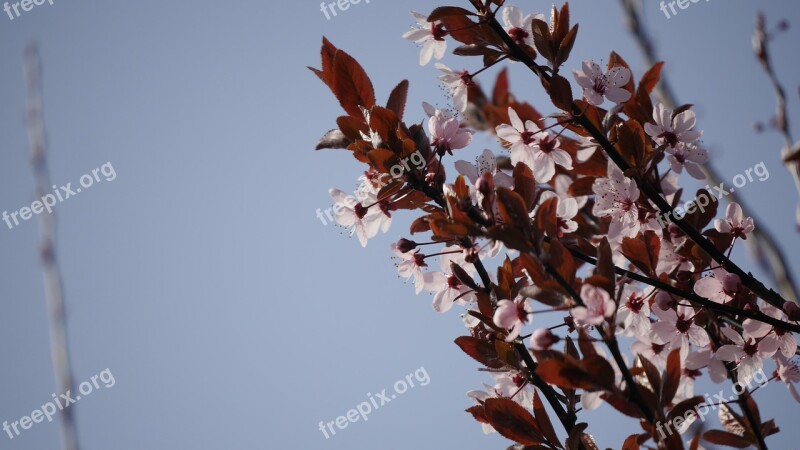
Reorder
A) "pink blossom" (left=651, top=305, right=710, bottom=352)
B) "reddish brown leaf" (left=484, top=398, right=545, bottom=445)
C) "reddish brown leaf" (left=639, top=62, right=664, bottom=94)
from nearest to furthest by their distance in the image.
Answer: "reddish brown leaf" (left=484, top=398, right=545, bottom=445)
"pink blossom" (left=651, top=305, right=710, bottom=352)
"reddish brown leaf" (left=639, top=62, right=664, bottom=94)

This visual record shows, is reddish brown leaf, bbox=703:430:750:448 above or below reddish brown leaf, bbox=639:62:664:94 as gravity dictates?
below

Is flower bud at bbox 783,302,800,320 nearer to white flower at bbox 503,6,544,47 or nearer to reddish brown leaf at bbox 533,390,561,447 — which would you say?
reddish brown leaf at bbox 533,390,561,447

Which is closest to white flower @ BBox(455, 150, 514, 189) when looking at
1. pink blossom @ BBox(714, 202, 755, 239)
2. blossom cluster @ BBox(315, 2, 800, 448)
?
blossom cluster @ BBox(315, 2, 800, 448)

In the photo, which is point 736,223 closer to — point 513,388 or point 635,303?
point 635,303

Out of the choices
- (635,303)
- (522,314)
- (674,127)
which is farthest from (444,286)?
(674,127)

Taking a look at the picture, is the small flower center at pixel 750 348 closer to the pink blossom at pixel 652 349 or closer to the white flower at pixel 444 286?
the pink blossom at pixel 652 349

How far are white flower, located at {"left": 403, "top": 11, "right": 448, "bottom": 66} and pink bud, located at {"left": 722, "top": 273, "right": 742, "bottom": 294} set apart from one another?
0.84m

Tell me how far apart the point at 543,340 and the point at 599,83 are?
66 cm

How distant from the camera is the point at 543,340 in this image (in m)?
1.04

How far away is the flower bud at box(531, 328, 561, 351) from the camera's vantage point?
104 cm

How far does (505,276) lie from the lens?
51.3 inches

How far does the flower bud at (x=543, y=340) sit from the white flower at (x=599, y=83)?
577 millimetres

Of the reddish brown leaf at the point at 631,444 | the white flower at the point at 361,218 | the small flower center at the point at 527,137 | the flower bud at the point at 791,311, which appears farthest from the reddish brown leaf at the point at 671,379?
the white flower at the point at 361,218

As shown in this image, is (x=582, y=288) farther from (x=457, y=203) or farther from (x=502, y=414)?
(x=502, y=414)
